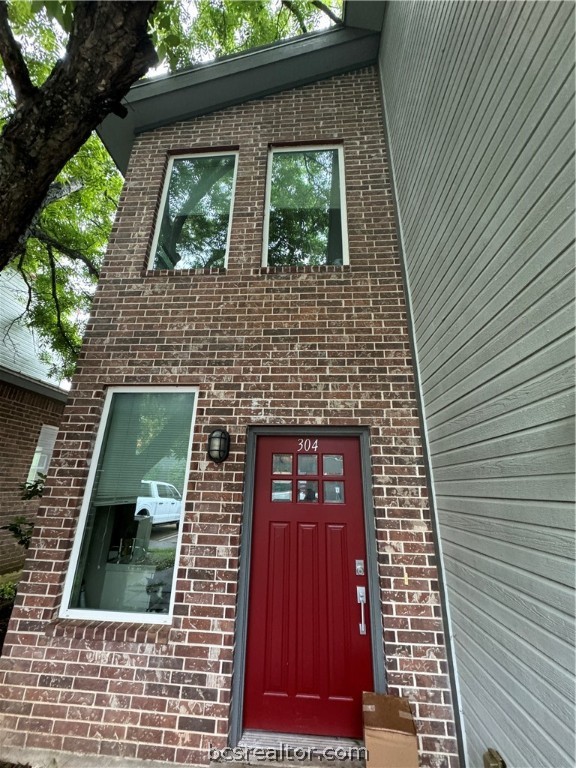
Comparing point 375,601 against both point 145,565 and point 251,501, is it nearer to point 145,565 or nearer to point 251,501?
point 251,501

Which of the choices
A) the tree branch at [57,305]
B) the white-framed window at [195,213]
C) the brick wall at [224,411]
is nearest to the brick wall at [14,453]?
the tree branch at [57,305]

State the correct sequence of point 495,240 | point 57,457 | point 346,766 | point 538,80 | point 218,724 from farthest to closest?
point 57,457 → point 218,724 → point 346,766 → point 495,240 → point 538,80

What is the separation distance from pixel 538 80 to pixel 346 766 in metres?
3.86

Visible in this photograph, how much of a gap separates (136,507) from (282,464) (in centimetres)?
134

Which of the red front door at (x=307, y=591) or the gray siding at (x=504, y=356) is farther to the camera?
the red front door at (x=307, y=591)

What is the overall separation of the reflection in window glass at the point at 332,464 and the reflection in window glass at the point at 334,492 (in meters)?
0.08

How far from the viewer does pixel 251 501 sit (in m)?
2.92

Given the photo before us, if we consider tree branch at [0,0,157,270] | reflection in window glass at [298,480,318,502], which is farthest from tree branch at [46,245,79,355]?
reflection in window glass at [298,480,318,502]

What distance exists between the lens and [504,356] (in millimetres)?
1772

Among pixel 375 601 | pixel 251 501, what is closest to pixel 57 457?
pixel 251 501

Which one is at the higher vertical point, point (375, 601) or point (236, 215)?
point (236, 215)

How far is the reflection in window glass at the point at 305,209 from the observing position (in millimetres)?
3787

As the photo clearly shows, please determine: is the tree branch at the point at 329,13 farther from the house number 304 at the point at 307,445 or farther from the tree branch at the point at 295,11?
the house number 304 at the point at 307,445

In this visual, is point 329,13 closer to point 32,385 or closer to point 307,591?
point 307,591
